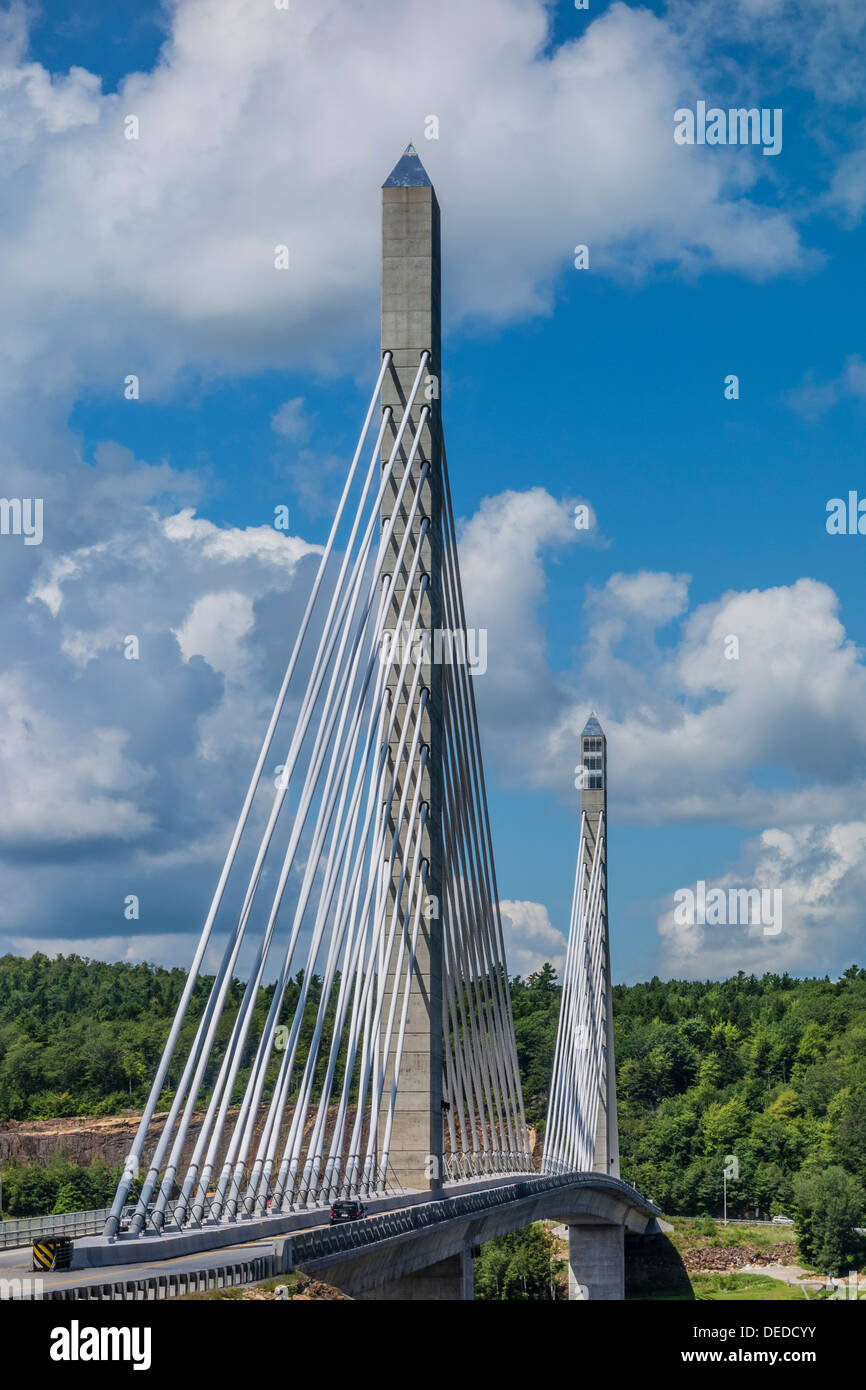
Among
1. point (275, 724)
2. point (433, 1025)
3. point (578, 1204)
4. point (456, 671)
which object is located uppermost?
point (456, 671)

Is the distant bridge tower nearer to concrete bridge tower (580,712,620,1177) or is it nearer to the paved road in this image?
concrete bridge tower (580,712,620,1177)

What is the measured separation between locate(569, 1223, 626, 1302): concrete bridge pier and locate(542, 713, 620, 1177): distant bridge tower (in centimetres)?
351

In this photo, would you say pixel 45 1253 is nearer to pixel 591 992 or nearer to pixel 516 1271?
pixel 591 992

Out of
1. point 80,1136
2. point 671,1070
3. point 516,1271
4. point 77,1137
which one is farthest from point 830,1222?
point 671,1070

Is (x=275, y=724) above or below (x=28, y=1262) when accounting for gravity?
above

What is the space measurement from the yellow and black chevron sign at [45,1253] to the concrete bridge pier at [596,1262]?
232 feet

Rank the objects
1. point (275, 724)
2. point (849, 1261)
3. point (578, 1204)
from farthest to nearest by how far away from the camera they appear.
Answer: point (849, 1261) < point (578, 1204) < point (275, 724)

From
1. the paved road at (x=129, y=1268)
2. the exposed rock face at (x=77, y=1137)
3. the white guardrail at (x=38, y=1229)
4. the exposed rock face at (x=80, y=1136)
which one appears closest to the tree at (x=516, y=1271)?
the exposed rock face at (x=80, y=1136)

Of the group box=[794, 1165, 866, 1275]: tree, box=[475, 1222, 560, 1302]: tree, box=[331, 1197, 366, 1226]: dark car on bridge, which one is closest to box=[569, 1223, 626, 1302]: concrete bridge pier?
box=[475, 1222, 560, 1302]: tree

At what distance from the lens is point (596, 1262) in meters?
89.4
